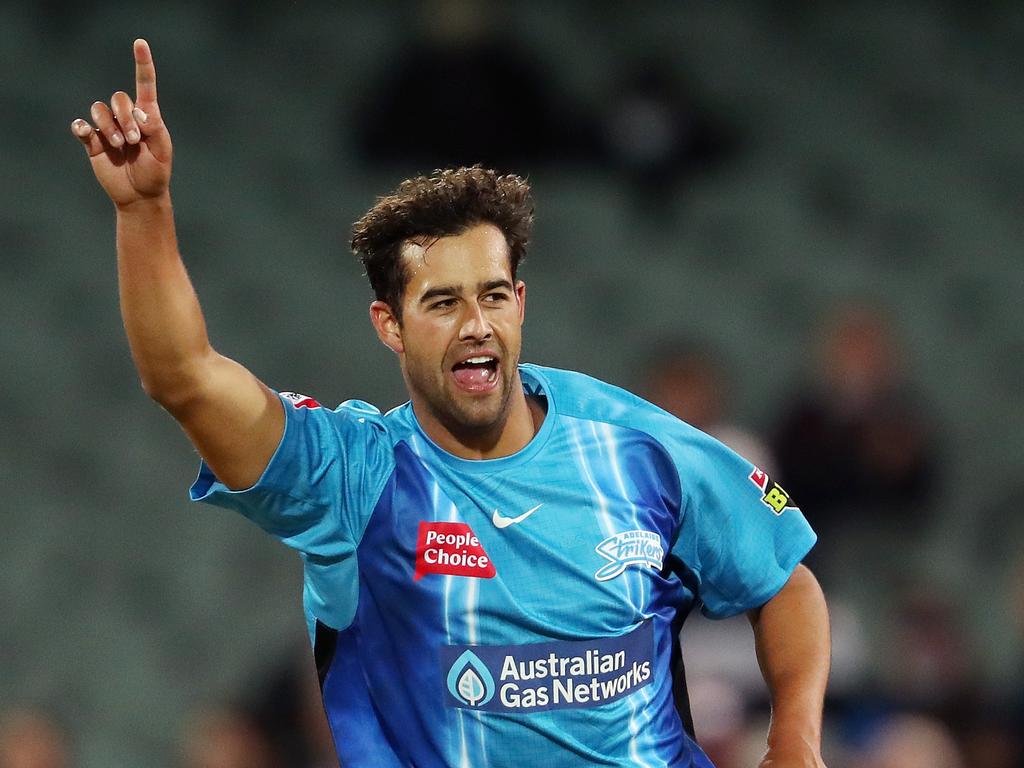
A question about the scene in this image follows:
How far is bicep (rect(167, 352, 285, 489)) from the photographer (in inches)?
117

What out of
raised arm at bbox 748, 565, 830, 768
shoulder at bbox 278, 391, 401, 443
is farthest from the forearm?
raised arm at bbox 748, 565, 830, 768

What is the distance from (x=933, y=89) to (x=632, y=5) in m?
1.68

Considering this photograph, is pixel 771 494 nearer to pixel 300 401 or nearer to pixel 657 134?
pixel 300 401

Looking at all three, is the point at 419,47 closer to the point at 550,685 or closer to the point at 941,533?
the point at 941,533

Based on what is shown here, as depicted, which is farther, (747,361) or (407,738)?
(747,361)

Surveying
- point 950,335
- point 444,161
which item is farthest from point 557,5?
point 950,335

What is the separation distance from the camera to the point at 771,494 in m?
3.57

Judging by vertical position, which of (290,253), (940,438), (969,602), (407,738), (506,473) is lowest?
(407,738)

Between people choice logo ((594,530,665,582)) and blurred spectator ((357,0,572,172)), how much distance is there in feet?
15.9

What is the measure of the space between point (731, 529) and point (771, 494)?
0.15 metres

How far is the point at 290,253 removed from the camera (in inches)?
333

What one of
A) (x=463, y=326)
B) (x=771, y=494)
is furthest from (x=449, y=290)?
(x=771, y=494)

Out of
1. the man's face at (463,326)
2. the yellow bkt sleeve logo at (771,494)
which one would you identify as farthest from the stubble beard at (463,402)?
the yellow bkt sleeve logo at (771,494)

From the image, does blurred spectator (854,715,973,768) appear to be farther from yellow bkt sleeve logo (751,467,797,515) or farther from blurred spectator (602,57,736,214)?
blurred spectator (602,57,736,214)
